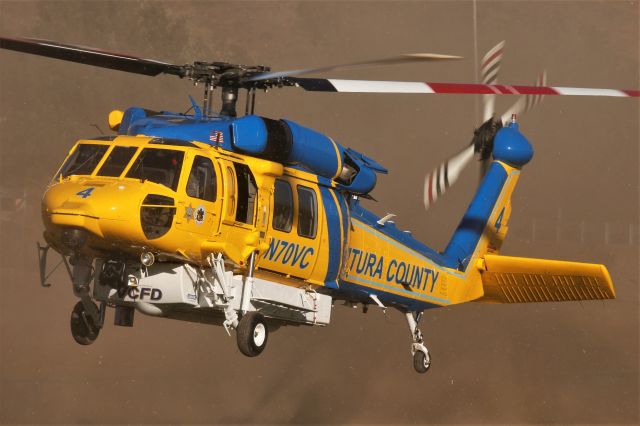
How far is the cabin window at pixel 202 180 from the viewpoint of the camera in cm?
1106

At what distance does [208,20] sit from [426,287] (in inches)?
662

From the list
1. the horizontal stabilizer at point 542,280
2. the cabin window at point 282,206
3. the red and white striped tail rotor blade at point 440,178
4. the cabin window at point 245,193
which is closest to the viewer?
the cabin window at point 245,193

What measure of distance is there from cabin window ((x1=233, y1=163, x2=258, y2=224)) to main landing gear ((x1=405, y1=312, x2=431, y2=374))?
3.76m

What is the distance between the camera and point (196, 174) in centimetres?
1112

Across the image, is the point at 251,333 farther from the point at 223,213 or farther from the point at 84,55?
the point at 84,55

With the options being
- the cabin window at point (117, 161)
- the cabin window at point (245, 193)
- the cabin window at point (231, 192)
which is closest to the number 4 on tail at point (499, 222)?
the cabin window at point (245, 193)

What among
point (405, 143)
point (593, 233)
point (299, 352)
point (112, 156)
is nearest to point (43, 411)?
point (299, 352)

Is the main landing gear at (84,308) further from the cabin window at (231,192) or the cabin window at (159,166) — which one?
the cabin window at (231,192)

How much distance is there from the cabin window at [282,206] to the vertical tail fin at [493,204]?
142 inches

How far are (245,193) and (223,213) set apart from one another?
0.36 metres

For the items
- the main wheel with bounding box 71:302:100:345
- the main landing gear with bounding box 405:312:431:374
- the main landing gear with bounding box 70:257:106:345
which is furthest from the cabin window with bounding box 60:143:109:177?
the main landing gear with bounding box 405:312:431:374

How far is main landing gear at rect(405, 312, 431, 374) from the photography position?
48.2 feet

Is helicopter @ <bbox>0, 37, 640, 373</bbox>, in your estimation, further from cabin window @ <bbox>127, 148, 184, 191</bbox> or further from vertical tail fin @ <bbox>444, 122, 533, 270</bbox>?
vertical tail fin @ <bbox>444, 122, 533, 270</bbox>

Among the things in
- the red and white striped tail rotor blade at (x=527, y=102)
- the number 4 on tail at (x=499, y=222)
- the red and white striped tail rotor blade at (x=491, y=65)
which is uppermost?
the red and white striped tail rotor blade at (x=491, y=65)
